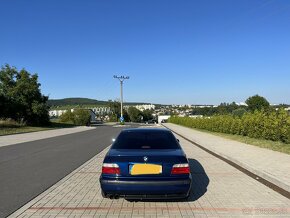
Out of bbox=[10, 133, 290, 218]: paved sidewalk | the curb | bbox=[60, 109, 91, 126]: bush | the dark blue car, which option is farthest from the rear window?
bbox=[60, 109, 91, 126]: bush

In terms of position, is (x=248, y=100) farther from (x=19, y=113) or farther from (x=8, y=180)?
(x=8, y=180)

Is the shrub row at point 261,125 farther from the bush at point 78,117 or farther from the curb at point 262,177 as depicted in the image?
the bush at point 78,117

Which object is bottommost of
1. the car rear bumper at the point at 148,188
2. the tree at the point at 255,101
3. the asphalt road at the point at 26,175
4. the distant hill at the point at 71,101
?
the asphalt road at the point at 26,175

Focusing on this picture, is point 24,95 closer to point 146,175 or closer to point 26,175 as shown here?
point 26,175

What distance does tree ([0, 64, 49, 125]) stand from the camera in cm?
5097

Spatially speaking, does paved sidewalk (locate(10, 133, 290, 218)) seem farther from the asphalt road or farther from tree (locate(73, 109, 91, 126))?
tree (locate(73, 109, 91, 126))

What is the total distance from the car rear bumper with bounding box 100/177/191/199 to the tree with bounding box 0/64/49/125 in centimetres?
4553

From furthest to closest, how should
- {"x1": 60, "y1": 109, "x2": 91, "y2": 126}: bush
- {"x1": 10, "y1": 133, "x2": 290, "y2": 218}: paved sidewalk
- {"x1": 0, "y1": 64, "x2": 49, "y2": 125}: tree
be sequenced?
{"x1": 60, "y1": 109, "x2": 91, "y2": 126}: bush, {"x1": 0, "y1": 64, "x2": 49, "y2": 125}: tree, {"x1": 10, "y1": 133, "x2": 290, "y2": 218}: paved sidewalk

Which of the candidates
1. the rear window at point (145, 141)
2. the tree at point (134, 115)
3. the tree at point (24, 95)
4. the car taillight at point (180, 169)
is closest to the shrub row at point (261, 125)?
the rear window at point (145, 141)

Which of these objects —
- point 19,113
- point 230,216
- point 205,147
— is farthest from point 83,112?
point 230,216

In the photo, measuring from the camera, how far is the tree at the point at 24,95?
51.0m

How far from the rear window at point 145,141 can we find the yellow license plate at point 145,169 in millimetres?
891

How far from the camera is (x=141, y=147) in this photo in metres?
7.26

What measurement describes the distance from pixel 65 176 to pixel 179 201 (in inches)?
160
